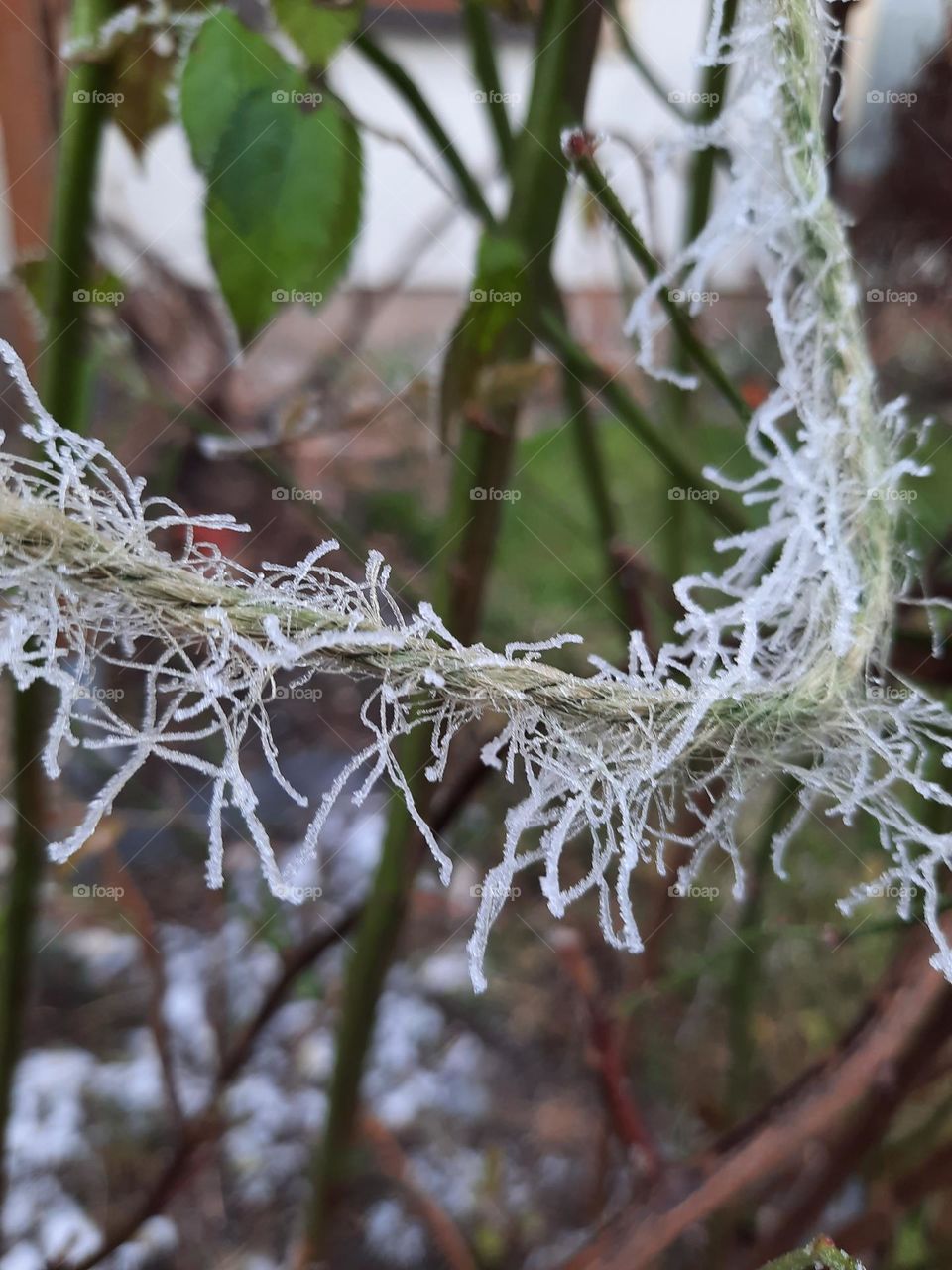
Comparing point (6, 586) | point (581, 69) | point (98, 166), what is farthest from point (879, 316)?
point (6, 586)

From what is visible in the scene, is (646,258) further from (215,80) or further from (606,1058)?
(606,1058)

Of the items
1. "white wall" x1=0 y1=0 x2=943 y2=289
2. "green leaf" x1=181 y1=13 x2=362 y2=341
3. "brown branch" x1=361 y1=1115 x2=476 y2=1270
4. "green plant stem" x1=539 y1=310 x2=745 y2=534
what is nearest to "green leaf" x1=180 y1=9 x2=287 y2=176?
"green leaf" x1=181 y1=13 x2=362 y2=341

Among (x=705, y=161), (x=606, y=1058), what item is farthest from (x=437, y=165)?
(x=606, y=1058)

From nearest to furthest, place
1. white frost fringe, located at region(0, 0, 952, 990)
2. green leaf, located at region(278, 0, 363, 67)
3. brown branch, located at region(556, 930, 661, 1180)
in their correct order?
white frost fringe, located at region(0, 0, 952, 990)
green leaf, located at region(278, 0, 363, 67)
brown branch, located at region(556, 930, 661, 1180)

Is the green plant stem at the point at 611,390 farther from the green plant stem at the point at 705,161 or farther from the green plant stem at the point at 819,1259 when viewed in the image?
the green plant stem at the point at 819,1259

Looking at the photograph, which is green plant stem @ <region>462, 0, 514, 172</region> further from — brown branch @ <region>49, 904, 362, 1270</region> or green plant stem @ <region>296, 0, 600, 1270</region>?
brown branch @ <region>49, 904, 362, 1270</region>

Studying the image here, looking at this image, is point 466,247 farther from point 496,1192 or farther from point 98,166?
point 496,1192

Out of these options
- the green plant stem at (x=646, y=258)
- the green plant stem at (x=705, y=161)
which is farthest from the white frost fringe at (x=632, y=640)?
the green plant stem at (x=705, y=161)

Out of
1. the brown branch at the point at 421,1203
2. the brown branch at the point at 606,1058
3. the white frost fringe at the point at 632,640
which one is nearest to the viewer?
the white frost fringe at the point at 632,640
